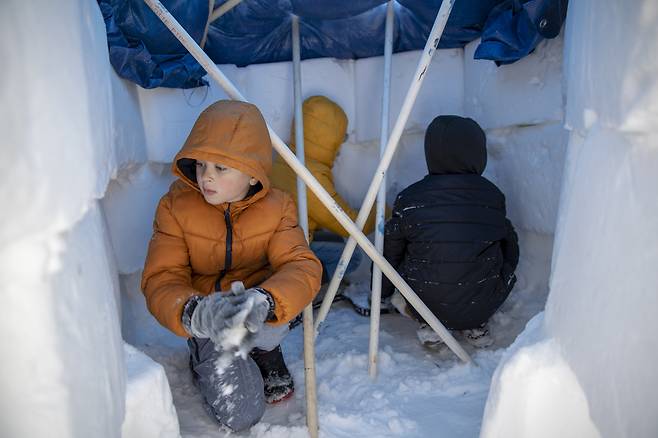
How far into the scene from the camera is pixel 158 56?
1.57 m

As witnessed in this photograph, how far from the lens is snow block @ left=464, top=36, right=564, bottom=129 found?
5.28 ft

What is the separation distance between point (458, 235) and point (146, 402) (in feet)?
3.48

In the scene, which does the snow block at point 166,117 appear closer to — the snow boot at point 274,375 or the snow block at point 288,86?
the snow block at point 288,86

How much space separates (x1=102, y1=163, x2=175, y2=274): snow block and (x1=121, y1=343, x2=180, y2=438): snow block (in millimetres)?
606

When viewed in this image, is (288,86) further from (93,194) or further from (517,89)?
(93,194)

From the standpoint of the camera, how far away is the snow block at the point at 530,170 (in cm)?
165

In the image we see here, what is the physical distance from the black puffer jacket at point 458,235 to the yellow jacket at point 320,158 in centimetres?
42

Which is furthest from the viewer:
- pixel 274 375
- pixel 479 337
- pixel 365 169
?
pixel 365 169

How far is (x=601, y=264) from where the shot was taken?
2.61ft

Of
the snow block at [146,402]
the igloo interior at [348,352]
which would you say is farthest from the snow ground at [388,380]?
the snow block at [146,402]

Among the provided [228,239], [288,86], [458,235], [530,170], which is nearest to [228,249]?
[228,239]

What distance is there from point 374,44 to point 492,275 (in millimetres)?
1107

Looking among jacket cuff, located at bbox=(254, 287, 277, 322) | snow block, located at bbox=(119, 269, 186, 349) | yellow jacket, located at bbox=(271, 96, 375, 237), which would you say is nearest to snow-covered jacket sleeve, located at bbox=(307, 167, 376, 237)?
yellow jacket, located at bbox=(271, 96, 375, 237)

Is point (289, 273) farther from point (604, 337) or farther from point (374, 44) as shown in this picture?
point (374, 44)
